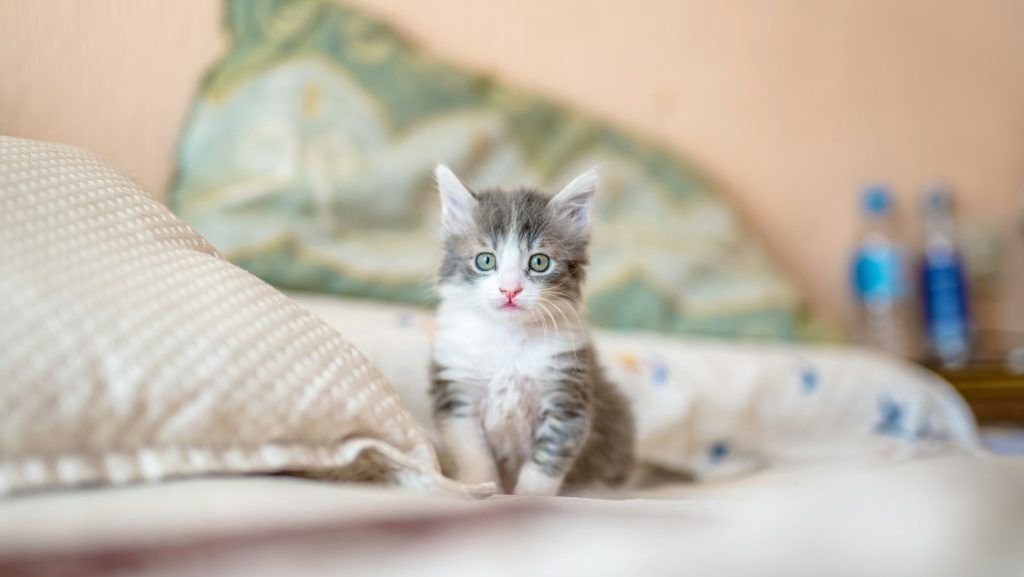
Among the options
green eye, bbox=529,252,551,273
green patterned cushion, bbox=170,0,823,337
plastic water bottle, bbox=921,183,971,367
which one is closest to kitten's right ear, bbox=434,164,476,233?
green eye, bbox=529,252,551,273

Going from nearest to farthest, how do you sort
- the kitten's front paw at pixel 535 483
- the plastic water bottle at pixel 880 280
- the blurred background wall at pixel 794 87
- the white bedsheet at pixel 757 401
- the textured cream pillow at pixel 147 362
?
the textured cream pillow at pixel 147 362
the kitten's front paw at pixel 535 483
the white bedsheet at pixel 757 401
the blurred background wall at pixel 794 87
the plastic water bottle at pixel 880 280

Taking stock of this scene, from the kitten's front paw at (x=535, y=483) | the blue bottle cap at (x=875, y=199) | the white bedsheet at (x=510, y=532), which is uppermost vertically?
the blue bottle cap at (x=875, y=199)

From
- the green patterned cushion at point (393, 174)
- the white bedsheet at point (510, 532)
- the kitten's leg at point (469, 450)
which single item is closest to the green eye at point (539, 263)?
the kitten's leg at point (469, 450)

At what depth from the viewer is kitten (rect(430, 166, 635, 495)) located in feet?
3.16

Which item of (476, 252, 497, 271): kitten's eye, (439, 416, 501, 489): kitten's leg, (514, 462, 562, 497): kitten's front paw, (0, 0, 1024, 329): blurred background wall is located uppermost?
(0, 0, 1024, 329): blurred background wall

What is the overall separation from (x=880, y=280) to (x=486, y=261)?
1650 mm

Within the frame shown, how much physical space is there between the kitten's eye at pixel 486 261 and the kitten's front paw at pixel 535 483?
281mm

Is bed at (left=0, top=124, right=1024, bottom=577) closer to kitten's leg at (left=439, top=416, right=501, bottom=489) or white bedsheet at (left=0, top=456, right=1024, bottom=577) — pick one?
white bedsheet at (left=0, top=456, right=1024, bottom=577)

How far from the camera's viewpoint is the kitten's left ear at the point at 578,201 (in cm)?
107

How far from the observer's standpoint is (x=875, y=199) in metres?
2.25

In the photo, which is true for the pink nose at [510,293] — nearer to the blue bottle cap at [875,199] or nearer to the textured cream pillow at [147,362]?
the textured cream pillow at [147,362]

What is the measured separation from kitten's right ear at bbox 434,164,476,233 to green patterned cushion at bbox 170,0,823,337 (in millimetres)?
246

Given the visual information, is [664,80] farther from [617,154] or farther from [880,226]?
[880,226]

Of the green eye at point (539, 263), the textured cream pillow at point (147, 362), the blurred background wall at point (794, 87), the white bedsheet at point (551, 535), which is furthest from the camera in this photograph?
the blurred background wall at point (794, 87)
